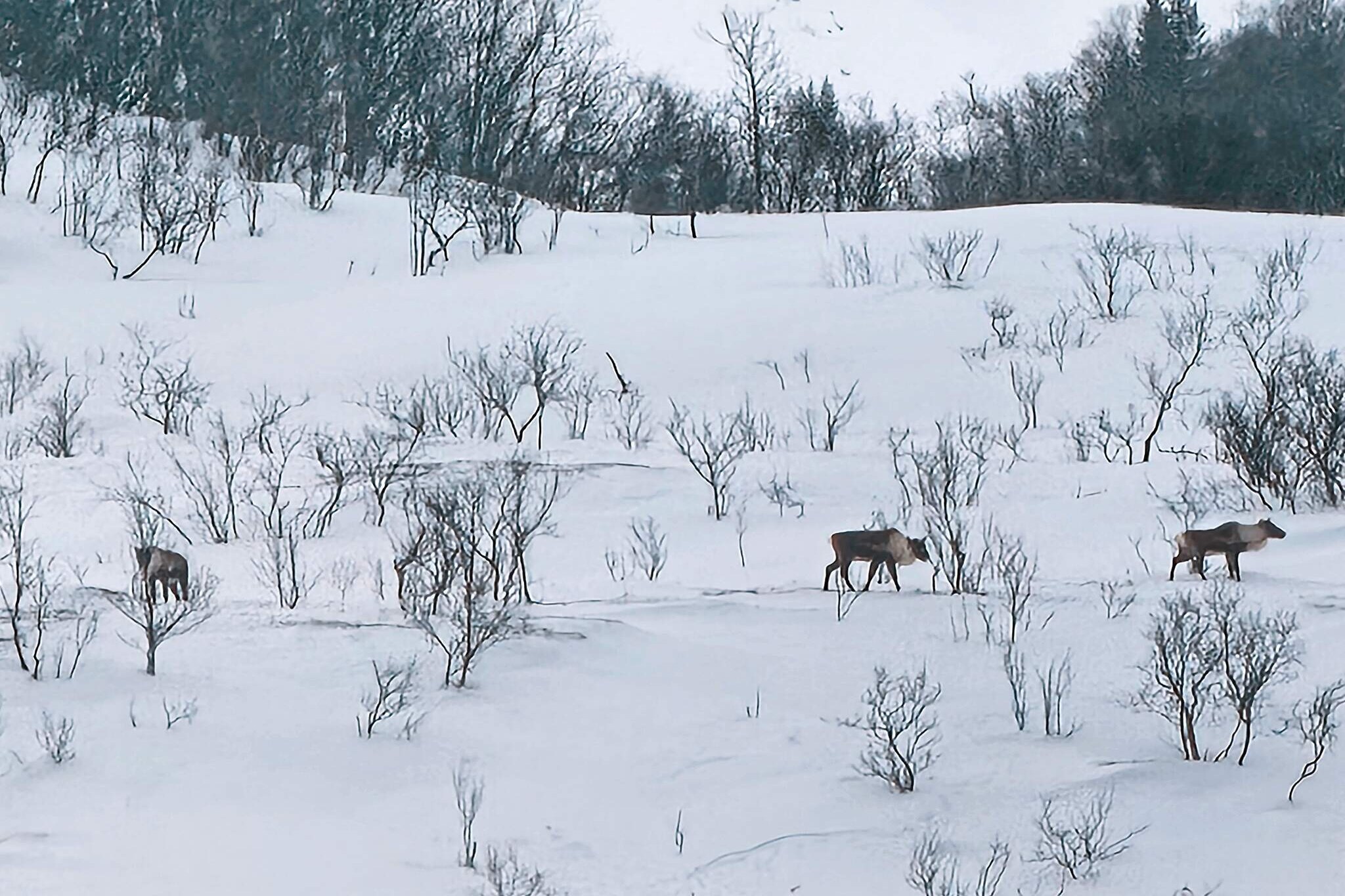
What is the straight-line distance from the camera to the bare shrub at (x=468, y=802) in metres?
7.69

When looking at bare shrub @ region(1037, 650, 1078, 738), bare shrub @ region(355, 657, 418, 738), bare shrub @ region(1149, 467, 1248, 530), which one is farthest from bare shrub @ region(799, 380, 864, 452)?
bare shrub @ region(355, 657, 418, 738)

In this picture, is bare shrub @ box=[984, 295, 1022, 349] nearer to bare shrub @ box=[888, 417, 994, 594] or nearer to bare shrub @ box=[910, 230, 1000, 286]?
bare shrub @ box=[910, 230, 1000, 286]

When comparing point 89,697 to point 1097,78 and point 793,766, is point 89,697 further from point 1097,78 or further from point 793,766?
point 1097,78

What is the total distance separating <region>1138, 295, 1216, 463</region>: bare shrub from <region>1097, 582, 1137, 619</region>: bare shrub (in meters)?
8.29

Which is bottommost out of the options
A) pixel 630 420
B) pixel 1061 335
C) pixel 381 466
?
pixel 381 466

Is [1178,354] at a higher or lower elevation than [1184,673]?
higher

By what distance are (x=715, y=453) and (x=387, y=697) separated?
7967 millimetres

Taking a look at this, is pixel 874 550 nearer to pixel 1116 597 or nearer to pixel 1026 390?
pixel 1116 597

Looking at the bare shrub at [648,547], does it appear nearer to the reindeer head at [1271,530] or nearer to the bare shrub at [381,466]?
the bare shrub at [381,466]

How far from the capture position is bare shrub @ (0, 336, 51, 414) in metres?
20.5

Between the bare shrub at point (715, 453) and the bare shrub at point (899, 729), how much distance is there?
20.7 feet

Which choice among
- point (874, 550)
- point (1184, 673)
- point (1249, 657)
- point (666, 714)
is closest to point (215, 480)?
point (874, 550)

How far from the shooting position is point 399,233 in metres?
31.9

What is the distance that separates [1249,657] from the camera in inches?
347
